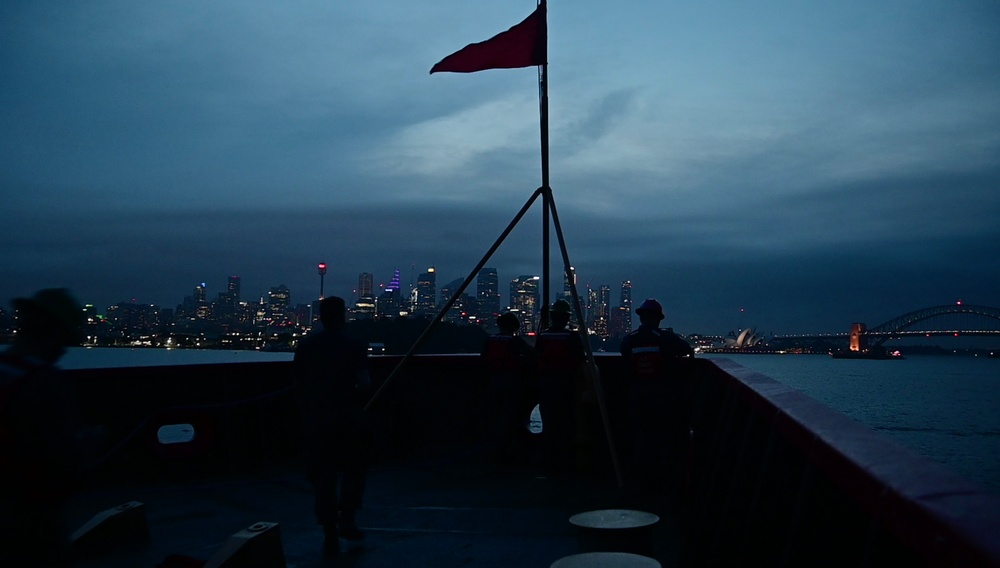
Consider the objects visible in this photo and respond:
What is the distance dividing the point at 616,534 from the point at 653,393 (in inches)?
121

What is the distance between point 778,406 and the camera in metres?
3.28

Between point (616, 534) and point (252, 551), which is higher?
point (616, 534)

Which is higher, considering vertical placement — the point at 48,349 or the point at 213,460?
the point at 48,349

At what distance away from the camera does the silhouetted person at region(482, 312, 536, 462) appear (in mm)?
8305

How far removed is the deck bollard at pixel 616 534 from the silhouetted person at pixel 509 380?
169 inches

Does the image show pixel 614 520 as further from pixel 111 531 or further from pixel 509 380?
pixel 509 380

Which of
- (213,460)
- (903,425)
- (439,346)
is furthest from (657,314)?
(439,346)

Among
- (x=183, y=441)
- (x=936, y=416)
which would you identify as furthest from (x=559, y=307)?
(x=936, y=416)

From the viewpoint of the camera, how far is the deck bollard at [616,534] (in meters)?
3.86

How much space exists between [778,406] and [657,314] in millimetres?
3685

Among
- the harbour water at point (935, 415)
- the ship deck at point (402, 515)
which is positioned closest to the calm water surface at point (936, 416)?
the harbour water at point (935, 415)

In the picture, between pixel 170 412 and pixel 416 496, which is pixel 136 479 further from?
pixel 416 496

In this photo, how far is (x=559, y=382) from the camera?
8102 millimetres

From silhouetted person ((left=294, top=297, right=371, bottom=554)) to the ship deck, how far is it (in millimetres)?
388
